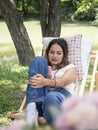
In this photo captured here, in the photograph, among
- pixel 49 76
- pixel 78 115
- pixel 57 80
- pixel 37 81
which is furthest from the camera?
pixel 49 76

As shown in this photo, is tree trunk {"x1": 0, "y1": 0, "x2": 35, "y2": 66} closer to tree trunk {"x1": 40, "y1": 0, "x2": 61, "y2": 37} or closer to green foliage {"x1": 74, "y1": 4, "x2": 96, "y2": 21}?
tree trunk {"x1": 40, "y1": 0, "x2": 61, "y2": 37}

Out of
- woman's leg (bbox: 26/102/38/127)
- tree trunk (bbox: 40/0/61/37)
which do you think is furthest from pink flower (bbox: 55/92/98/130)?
tree trunk (bbox: 40/0/61/37)

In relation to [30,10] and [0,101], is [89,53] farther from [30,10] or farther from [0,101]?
[30,10]

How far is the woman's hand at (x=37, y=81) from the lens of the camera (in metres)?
3.42

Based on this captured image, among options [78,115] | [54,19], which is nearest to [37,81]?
[78,115]

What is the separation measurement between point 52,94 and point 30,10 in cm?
3311

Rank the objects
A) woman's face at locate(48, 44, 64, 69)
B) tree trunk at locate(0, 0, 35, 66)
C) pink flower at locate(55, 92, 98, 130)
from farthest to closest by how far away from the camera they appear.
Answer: tree trunk at locate(0, 0, 35, 66) → woman's face at locate(48, 44, 64, 69) → pink flower at locate(55, 92, 98, 130)

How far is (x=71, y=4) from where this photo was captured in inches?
1329

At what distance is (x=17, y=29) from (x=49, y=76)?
3.96 meters

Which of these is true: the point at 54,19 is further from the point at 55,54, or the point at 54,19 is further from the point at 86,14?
the point at 86,14

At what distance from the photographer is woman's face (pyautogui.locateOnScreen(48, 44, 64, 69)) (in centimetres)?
377

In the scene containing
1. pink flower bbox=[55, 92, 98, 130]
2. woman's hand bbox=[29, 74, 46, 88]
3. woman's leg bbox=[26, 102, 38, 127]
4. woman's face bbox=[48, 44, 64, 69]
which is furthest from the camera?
woman's face bbox=[48, 44, 64, 69]

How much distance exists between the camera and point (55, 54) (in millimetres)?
3768

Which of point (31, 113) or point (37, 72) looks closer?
point (31, 113)
